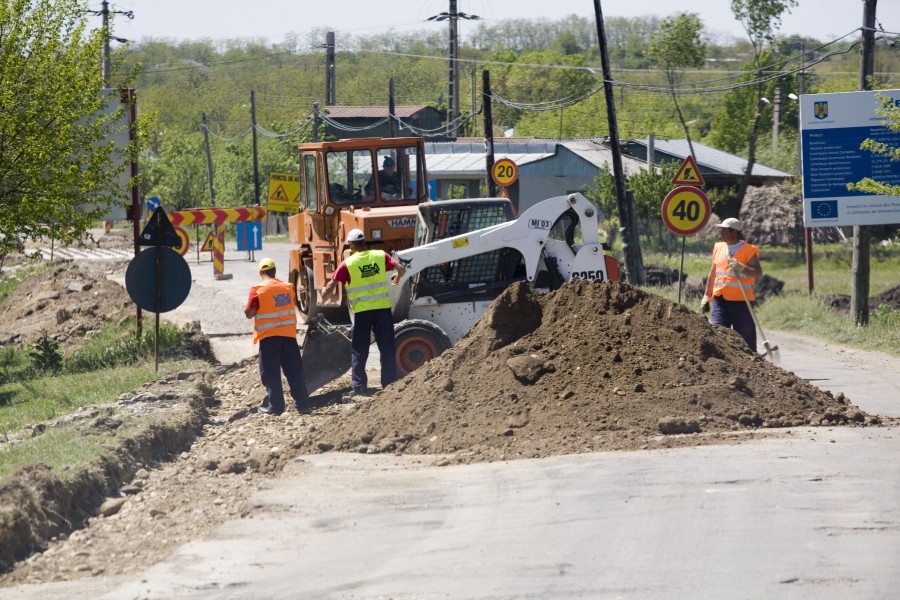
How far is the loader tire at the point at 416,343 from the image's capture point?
46.0 feet

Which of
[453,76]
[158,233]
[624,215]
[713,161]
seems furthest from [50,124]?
[713,161]

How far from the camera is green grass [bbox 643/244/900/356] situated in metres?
19.2

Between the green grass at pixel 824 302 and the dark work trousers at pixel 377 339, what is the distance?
26.0ft

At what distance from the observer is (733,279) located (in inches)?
524

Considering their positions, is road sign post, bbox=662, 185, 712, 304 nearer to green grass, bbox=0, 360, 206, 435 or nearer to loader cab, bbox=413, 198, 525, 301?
loader cab, bbox=413, 198, 525, 301

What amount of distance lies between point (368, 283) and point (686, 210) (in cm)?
631

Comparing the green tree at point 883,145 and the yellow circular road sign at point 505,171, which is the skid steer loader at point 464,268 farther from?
the yellow circular road sign at point 505,171

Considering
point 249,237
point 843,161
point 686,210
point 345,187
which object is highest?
point 843,161

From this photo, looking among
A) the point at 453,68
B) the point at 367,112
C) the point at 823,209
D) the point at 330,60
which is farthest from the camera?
the point at 367,112

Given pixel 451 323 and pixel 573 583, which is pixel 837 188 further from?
pixel 573 583

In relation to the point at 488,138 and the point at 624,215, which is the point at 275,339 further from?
the point at 488,138

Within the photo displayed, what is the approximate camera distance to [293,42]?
170 metres

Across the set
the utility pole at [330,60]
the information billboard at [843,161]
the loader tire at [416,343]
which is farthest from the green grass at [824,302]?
the utility pole at [330,60]

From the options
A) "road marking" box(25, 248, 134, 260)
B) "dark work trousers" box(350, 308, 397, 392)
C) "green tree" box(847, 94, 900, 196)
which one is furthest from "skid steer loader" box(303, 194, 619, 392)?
"road marking" box(25, 248, 134, 260)
